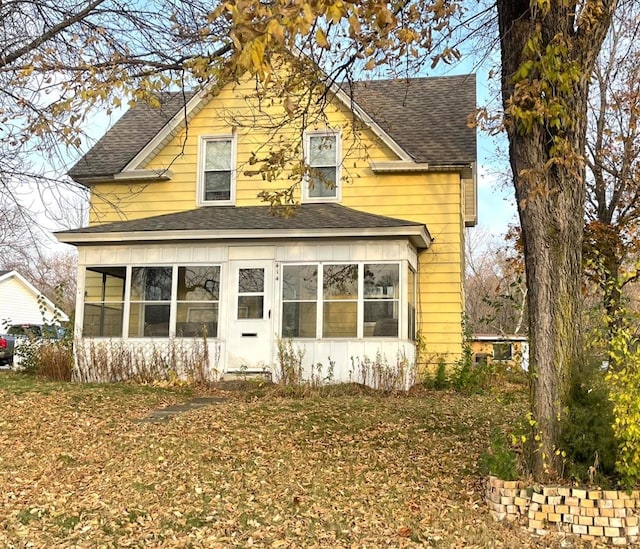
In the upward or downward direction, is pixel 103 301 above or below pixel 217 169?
below

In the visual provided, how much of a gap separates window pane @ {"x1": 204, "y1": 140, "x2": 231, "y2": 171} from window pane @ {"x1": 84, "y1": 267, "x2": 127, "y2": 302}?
3114mm

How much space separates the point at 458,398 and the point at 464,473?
506 cm

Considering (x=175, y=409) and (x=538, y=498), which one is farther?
(x=175, y=409)

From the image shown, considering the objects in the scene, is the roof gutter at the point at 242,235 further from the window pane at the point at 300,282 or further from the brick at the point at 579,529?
the brick at the point at 579,529

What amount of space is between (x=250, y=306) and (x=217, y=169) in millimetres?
3696

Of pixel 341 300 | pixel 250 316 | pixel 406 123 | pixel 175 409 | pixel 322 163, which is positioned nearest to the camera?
pixel 175 409

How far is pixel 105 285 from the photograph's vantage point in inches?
553

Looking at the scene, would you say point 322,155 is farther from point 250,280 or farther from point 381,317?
point 381,317

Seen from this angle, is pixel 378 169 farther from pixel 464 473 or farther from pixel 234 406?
pixel 464 473

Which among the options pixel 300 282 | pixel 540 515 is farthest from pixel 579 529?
pixel 300 282

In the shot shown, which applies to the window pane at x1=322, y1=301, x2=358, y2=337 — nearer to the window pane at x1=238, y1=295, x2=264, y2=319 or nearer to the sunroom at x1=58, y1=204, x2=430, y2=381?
the sunroom at x1=58, y1=204, x2=430, y2=381

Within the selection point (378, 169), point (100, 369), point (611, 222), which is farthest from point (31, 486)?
point (611, 222)

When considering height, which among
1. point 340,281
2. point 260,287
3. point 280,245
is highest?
point 280,245

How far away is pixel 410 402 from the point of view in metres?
10.1
